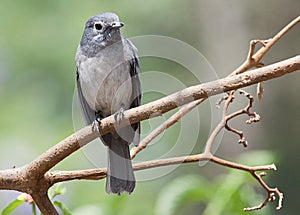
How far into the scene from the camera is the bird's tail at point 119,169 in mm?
1655

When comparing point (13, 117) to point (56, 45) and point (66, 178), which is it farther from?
point (66, 178)

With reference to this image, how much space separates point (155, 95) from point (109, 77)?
61 cm

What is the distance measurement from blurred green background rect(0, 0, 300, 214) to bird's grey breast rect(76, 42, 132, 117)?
0.22m

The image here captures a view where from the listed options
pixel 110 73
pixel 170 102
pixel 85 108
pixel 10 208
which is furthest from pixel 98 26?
pixel 170 102

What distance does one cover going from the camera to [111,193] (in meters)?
1.64

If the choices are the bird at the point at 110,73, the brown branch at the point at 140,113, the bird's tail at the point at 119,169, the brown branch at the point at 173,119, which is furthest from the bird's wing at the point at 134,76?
the brown branch at the point at 140,113

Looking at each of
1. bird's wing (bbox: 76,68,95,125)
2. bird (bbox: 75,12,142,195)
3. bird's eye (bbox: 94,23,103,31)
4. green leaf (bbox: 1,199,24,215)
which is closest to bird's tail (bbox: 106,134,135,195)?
bird (bbox: 75,12,142,195)

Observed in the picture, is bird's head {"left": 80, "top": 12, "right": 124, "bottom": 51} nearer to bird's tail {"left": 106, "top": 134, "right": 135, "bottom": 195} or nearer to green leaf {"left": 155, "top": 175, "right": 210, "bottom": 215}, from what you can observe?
bird's tail {"left": 106, "top": 134, "right": 135, "bottom": 195}

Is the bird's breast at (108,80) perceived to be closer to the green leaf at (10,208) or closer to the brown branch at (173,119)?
the brown branch at (173,119)

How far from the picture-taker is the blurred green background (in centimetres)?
161

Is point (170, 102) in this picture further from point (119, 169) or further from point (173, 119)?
point (119, 169)

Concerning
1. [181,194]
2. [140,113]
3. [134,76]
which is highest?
[140,113]

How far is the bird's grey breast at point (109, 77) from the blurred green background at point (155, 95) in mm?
219

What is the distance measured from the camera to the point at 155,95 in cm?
258
